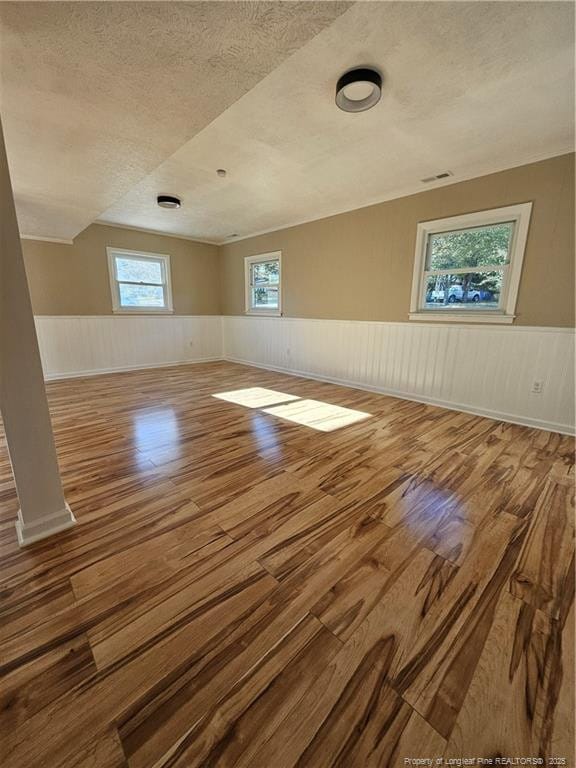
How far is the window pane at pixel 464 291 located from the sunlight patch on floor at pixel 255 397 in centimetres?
214

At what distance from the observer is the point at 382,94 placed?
1992mm

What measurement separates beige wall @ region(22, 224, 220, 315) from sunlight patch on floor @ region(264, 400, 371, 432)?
389 cm

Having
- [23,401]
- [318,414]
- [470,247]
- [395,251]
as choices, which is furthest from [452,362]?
[23,401]

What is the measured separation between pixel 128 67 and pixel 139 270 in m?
4.71

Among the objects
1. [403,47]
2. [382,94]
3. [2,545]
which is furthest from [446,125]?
[2,545]

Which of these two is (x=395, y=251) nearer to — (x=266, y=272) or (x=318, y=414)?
(x=318, y=414)

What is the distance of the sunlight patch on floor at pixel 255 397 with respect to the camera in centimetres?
375

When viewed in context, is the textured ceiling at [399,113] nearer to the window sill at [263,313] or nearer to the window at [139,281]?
the window at [139,281]

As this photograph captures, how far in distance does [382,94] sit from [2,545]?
3.45m

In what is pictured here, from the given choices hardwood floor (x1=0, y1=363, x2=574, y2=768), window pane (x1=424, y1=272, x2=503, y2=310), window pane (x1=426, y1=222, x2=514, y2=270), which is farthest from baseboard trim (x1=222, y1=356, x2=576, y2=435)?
window pane (x1=426, y1=222, x2=514, y2=270)

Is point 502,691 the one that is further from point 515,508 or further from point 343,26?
point 343,26

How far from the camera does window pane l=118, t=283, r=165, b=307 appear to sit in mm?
5438

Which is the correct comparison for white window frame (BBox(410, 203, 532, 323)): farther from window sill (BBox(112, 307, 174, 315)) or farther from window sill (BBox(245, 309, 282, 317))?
window sill (BBox(112, 307, 174, 315))

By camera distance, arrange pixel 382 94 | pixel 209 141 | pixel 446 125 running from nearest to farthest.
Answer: pixel 382 94
pixel 446 125
pixel 209 141
